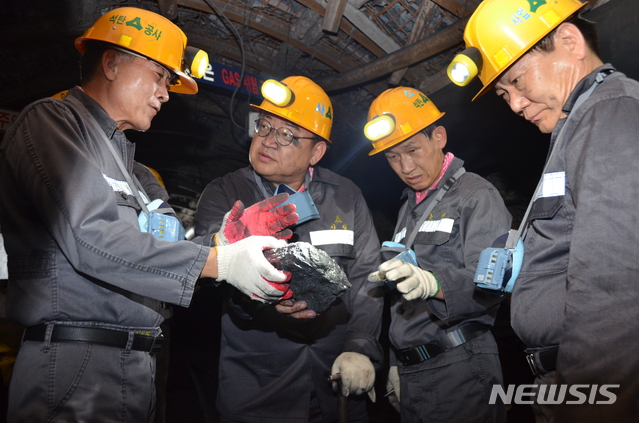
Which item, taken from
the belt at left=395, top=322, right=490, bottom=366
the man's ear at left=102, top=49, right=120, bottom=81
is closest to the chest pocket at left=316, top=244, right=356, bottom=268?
the belt at left=395, top=322, right=490, bottom=366

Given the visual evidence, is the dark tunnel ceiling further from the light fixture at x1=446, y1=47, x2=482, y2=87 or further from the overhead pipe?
the light fixture at x1=446, y1=47, x2=482, y2=87

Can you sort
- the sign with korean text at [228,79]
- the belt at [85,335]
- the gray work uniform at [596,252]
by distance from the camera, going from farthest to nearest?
the sign with korean text at [228,79], the belt at [85,335], the gray work uniform at [596,252]

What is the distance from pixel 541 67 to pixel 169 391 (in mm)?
5820

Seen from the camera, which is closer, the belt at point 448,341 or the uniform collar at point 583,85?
the uniform collar at point 583,85

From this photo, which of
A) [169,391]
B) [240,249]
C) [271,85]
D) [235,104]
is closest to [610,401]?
[240,249]

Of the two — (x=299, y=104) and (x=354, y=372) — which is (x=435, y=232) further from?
(x=299, y=104)

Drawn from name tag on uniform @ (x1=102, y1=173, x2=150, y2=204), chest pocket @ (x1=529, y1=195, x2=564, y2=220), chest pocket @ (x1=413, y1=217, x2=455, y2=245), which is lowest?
chest pocket @ (x1=413, y1=217, x2=455, y2=245)

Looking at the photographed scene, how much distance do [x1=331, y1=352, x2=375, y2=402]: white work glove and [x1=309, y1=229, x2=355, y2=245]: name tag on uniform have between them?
27.8 inches

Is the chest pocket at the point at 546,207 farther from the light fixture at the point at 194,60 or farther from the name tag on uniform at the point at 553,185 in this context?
the light fixture at the point at 194,60

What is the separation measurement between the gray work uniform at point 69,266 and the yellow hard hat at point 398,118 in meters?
1.74

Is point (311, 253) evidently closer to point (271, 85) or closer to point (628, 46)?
point (271, 85)

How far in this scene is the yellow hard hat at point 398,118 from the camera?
9.48 feet

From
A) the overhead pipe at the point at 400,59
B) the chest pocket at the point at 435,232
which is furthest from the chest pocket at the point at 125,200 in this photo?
the overhead pipe at the point at 400,59

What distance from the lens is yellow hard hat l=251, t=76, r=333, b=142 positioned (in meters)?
2.82
